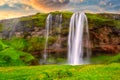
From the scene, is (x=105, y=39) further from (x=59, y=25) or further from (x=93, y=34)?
(x=59, y=25)

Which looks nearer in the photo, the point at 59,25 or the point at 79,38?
the point at 79,38

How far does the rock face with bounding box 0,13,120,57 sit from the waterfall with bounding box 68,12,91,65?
1947 millimetres

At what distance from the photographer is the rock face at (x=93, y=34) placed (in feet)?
370

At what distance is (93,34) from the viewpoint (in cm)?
11250

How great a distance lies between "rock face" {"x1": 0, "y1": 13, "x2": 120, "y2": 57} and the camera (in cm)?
11269

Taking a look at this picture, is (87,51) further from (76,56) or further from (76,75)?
(76,75)

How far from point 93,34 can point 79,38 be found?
4.93 metres

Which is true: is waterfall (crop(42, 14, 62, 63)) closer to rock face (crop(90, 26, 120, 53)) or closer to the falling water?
the falling water

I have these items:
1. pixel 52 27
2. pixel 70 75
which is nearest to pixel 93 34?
pixel 52 27

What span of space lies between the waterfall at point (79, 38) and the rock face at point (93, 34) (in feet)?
6.39

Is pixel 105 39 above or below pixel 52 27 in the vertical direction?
below

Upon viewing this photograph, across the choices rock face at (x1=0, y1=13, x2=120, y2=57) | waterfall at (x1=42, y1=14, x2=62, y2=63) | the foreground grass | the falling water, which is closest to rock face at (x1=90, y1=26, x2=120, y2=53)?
rock face at (x1=0, y1=13, x2=120, y2=57)

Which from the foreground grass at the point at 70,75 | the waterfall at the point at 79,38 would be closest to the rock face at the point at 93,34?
the waterfall at the point at 79,38

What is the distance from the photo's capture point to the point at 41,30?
118625mm
